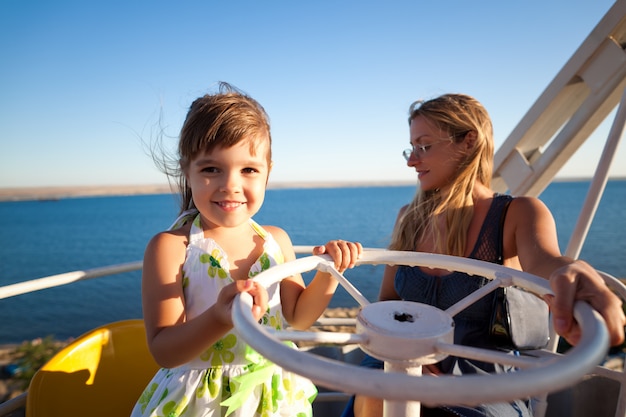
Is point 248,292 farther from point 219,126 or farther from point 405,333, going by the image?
point 219,126

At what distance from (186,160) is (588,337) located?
1.22 meters

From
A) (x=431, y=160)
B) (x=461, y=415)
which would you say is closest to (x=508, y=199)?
(x=431, y=160)

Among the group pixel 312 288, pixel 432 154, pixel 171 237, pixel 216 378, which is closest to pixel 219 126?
pixel 171 237

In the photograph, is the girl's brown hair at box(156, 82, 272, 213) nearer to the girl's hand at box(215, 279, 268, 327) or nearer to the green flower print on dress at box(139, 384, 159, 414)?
the girl's hand at box(215, 279, 268, 327)

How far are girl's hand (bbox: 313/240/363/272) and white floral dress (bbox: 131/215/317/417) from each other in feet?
0.82

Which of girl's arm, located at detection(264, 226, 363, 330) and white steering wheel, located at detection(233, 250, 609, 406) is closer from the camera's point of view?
white steering wheel, located at detection(233, 250, 609, 406)

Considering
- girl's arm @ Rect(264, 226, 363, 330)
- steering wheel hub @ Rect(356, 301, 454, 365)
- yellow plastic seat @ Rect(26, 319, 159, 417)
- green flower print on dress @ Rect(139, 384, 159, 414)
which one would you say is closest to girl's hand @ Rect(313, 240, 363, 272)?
girl's arm @ Rect(264, 226, 363, 330)

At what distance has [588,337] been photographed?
Result: 62 cm

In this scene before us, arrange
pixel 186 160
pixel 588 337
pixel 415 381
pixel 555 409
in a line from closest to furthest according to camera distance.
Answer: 1. pixel 415 381
2. pixel 588 337
3. pixel 186 160
4. pixel 555 409

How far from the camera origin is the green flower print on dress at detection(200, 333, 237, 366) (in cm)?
124

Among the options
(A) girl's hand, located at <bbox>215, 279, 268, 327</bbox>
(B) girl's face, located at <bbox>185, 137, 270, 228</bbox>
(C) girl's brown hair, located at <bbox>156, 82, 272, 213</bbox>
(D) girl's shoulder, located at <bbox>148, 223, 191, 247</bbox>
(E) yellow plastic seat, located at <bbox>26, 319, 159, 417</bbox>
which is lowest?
(E) yellow plastic seat, located at <bbox>26, 319, 159, 417</bbox>

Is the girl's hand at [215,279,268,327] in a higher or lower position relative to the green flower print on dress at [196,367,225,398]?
higher

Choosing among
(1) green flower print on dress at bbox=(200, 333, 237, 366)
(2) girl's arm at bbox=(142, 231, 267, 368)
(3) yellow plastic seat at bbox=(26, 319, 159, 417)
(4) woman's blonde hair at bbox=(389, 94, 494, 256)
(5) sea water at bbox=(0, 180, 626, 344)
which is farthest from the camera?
(5) sea water at bbox=(0, 180, 626, 344)

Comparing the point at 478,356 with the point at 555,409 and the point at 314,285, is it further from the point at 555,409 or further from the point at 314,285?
the point at 555,409
